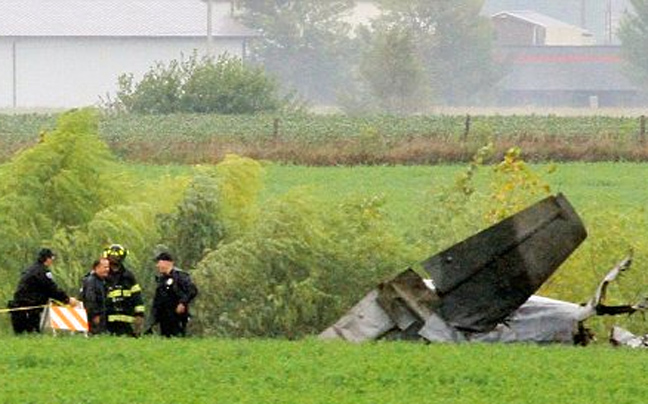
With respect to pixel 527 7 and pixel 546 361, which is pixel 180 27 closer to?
pixel 527 7

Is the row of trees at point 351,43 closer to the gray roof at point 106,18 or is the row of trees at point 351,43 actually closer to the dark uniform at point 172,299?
the gray roof at point 106,18

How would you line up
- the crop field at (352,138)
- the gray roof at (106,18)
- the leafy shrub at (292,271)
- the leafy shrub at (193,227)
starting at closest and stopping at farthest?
the leafy shrub at (292,271) → the leafy shrub at (193,227) → the crop field at (352,138) → the gray roof at (106,18)

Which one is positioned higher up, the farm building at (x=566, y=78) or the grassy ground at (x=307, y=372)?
the farm building at (x=566, y=78)

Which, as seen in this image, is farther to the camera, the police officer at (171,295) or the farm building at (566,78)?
the farm building at (566,78)

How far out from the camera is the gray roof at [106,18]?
4122 inches

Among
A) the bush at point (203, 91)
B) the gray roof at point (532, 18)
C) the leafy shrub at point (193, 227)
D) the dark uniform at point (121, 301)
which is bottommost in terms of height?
the dark uniform at point (121, 301)

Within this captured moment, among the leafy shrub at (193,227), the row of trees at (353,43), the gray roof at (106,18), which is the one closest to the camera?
the leafy shrub at (193,227)

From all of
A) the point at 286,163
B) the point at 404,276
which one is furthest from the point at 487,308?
the point at 286,163

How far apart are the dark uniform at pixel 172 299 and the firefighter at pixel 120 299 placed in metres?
0.19

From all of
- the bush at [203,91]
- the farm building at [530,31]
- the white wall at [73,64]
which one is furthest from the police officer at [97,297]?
the farm building at [530,31]

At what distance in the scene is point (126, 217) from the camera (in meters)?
22.7

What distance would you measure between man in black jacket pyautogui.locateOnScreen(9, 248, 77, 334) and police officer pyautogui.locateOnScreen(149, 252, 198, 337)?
0.97 meters

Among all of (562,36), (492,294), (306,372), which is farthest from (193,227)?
(562,36)

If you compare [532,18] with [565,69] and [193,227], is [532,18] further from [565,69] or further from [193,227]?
[193,227]
